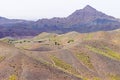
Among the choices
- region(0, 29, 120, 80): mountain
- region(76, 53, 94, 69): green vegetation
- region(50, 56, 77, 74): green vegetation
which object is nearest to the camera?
region(0, 29, 120, 80): mountain

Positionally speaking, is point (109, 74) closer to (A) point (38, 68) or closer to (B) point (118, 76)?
(B) point (118, 76)

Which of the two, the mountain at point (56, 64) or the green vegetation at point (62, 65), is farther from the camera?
the green vegetation at point (62, 65)

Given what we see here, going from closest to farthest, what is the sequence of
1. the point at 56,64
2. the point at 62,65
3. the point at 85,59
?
the point at 56,64
the point at 62,65
the point at 85,59

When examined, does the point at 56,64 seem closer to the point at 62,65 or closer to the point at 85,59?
the point at 62,65

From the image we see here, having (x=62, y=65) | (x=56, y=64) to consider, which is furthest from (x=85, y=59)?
(x=56, y=64)

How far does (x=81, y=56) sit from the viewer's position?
630 feet

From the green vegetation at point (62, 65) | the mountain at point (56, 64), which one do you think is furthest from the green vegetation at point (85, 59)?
the green vegetation at point (62, 65)

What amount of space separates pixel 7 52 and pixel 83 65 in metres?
40.8

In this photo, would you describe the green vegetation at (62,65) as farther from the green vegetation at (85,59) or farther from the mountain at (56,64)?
the green vegetation at (85,59)

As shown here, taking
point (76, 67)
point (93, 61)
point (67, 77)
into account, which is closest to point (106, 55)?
point (93, 61)

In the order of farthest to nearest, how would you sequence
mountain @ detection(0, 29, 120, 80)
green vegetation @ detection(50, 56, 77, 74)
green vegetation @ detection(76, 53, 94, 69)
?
green vegetation @ detection(76, 53, 94, 69)
green vegetation @ detection(50, 56, 77, 74)
mountain @ detection(0, 29, 120, 80)

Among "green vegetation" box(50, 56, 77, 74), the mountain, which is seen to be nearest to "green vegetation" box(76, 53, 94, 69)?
the mountain

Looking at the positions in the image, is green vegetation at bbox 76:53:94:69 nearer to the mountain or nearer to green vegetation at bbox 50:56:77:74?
the mountain

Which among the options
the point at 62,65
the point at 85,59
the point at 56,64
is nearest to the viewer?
the point at 56,64
